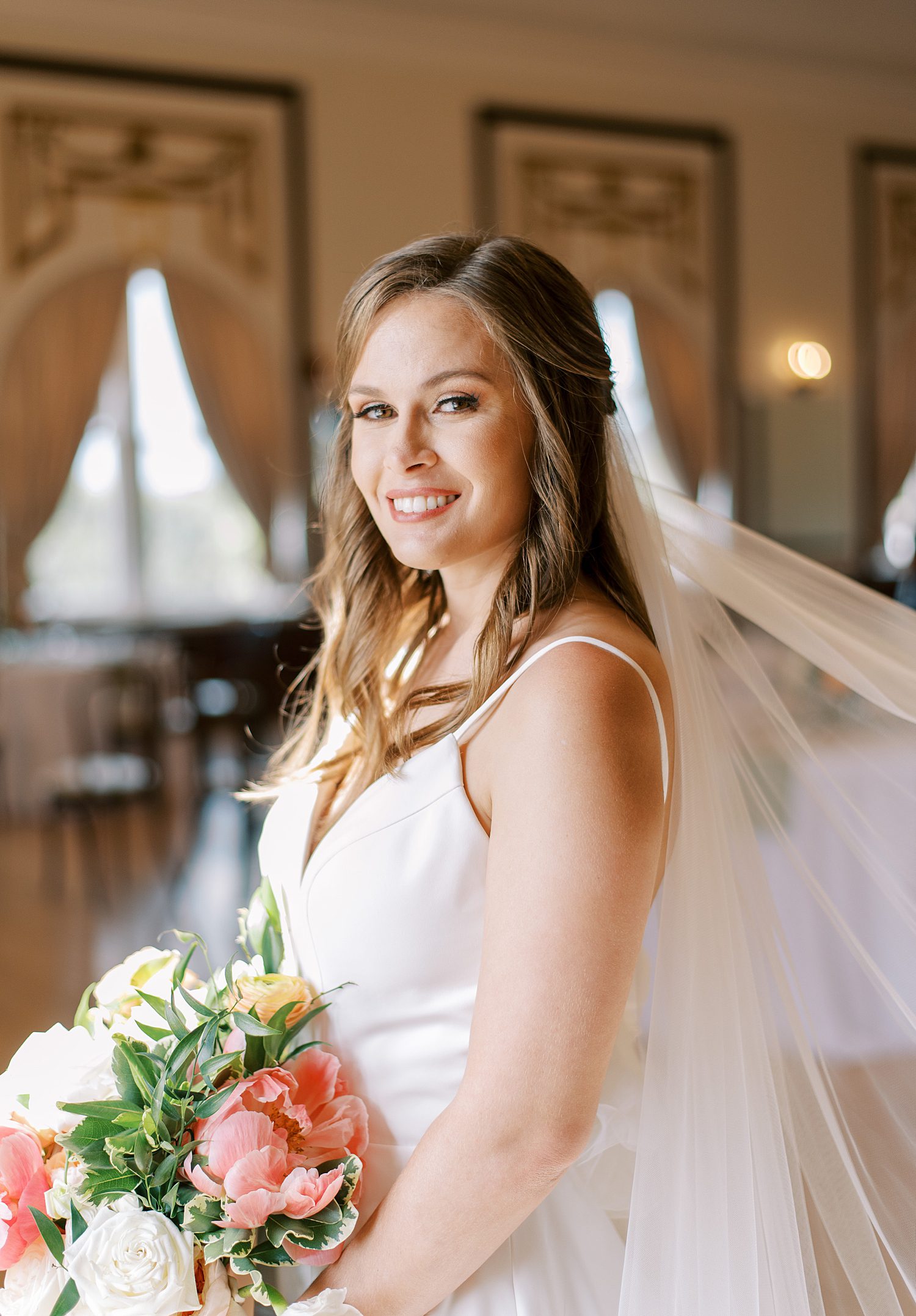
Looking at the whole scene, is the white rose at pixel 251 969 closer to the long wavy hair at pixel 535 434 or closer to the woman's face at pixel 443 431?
the long wavy hair at pixel 535 434

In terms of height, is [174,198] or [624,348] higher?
[174,198]

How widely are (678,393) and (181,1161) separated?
911cm

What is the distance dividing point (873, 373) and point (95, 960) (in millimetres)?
8192

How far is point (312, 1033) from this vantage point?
124 centimetres

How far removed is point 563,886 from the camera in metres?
0.99

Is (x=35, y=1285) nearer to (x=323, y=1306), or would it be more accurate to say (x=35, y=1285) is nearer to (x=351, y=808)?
(x=323, y=1306)

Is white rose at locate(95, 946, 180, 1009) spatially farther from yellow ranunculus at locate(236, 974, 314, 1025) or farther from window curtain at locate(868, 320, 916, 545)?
window curtain at locate(868, 320, 916, 545)

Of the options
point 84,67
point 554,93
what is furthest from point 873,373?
point 84,67

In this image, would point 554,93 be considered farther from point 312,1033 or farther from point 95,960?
point 312,1033

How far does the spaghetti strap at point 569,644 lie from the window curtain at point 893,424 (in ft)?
31.9

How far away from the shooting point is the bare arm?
99 cm

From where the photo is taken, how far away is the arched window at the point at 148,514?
8.20m

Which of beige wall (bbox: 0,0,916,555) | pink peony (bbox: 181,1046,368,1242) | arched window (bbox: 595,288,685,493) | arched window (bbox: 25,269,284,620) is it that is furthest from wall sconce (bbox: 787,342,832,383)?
pink peony (bbox: 181,1046,368,1242)

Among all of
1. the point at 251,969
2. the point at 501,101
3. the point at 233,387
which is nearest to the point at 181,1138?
the point at 251,969
